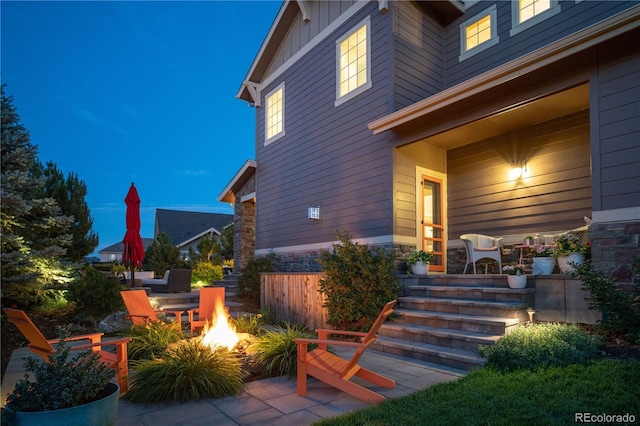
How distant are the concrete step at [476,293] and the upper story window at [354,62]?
4.15m

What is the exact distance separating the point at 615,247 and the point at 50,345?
20.0 ft

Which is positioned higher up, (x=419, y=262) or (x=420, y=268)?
(x=419, y=262)

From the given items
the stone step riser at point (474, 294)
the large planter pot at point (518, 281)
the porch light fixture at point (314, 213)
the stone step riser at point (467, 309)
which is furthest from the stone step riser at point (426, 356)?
the porch light fixture at point (314, 213)

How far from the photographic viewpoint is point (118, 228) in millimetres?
98812

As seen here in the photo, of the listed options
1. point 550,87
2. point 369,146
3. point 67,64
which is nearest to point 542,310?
point 550,87

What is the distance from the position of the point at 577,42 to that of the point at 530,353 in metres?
3.81

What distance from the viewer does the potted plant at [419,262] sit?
7371 mm

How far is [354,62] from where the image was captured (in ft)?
29.8

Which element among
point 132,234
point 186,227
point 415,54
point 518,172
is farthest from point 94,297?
point 186,227

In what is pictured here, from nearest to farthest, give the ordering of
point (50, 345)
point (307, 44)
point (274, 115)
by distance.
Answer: point (50, 345), point (307, 44), point (274, 115)

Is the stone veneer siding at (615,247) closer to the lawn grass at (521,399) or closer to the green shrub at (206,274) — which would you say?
the lawn grass at (521,399)

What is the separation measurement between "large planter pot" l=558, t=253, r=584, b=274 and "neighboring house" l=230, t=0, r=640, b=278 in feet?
0.84

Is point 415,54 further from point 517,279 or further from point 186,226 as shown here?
point 186,226

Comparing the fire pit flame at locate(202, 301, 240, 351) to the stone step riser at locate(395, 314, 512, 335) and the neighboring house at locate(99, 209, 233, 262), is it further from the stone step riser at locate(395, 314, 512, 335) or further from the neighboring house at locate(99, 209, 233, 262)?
the neighboring house at locate(99, 209, 233, 262)
